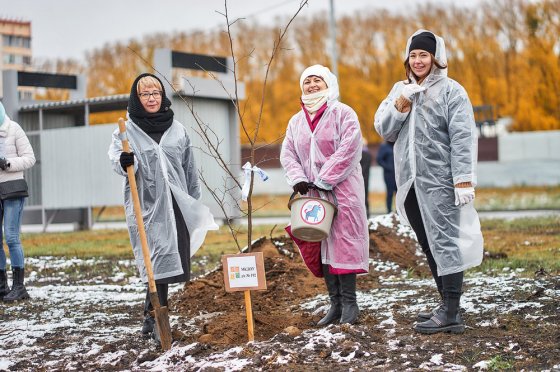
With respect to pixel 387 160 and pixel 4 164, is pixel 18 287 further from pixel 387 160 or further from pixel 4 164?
pixel 387 160

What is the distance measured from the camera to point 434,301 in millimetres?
6793

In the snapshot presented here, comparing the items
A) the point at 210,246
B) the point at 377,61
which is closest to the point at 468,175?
the point at 210,246

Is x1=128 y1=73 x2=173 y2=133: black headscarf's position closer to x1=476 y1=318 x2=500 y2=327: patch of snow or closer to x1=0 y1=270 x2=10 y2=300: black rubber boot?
x1=476 y1=318 x2=500 y2=327: patch of snow

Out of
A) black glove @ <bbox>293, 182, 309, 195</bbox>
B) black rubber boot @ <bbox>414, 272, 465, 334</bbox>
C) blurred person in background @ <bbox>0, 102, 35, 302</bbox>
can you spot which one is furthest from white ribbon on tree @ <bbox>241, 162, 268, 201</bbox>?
blurred person in background @ <bbox>0, 102, 35, 302</bbox>

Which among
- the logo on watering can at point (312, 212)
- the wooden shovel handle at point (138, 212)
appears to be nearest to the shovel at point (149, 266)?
the wooden shovel handle at point (138, 212)

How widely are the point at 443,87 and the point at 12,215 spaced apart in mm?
4564

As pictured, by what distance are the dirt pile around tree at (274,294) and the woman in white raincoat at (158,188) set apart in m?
0.53

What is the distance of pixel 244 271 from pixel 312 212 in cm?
61

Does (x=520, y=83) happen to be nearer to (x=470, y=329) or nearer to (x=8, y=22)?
(x=8, y=22)

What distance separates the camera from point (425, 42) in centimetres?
561

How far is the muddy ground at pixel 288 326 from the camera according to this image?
495cm

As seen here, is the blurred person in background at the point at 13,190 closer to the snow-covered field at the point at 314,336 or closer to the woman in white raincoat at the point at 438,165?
the snow-covered field at the point at 314,336

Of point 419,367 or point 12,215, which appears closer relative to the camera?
point 419,367

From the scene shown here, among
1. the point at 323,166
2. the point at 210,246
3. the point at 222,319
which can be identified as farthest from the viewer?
the point at 210,246
